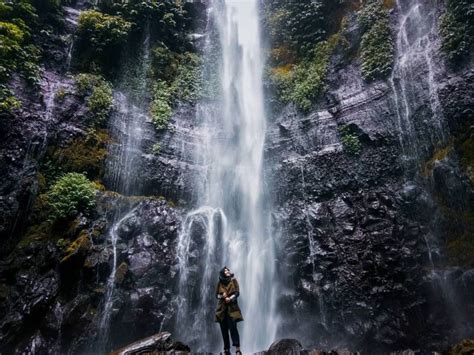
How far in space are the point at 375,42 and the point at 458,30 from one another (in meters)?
2.80

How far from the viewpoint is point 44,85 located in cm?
1288

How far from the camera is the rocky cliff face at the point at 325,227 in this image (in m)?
9.66

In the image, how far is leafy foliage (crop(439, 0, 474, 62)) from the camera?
36.1 ft

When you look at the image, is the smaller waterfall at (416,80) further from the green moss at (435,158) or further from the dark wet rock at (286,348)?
the dark wet rock at (286,348)

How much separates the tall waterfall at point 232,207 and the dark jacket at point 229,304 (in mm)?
4428

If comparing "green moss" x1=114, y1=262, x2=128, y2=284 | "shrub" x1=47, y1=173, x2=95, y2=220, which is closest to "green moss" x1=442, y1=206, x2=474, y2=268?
"green moss" x1=114, y1=262, x2=128, y2=284

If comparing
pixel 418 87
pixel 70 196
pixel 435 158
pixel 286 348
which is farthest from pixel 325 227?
pixel 70 196

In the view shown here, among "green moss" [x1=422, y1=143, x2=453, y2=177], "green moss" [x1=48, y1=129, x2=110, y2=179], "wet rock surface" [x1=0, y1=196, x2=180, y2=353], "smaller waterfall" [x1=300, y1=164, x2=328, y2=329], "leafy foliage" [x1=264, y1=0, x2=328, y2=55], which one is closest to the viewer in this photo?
"wet rock surface" [x1=0, y1=196, x2=180, y2=353]

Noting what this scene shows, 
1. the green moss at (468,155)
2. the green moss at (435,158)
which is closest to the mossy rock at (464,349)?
the green moss at (468,155)

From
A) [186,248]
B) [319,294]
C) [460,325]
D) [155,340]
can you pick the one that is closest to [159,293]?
[186,248]

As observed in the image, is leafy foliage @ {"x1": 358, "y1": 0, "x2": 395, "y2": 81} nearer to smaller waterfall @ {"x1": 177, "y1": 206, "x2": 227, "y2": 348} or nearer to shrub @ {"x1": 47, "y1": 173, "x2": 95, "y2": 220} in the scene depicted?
smaller waterfall @ {"x1": 177, "y1": 206, "x2": 227, "y2": 348}

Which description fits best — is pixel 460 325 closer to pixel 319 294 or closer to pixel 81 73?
pixel 319 294

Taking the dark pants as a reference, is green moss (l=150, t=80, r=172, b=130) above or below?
above

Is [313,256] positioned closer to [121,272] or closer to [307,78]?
[121,272]
